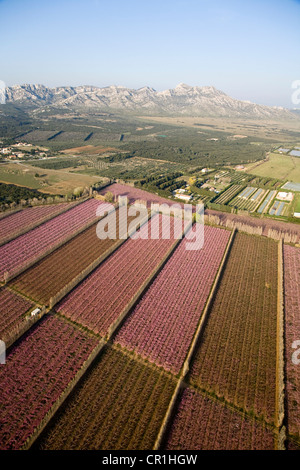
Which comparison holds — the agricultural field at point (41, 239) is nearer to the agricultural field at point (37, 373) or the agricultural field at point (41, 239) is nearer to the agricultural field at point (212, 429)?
the agricultural field at point (37, 373)

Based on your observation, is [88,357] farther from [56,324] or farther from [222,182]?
[222,182]

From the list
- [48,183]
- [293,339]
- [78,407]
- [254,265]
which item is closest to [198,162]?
[48,183]

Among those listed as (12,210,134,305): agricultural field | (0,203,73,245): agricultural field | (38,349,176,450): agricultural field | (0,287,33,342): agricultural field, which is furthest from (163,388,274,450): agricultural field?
(0,203,73,245): agricultural field

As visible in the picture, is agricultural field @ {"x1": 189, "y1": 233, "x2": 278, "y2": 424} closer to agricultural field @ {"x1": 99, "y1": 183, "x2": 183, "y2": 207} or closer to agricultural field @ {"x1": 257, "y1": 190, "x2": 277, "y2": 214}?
agricultural field @ {"x1": 257, "y1": 190, "x2": 277, "y2": 214}

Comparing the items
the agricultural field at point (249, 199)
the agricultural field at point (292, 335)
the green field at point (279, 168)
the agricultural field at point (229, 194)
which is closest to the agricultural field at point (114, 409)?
the agricultural field at point (292, 335)

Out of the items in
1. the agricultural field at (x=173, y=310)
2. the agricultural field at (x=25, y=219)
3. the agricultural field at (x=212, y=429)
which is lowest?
the agricultural field at (x=212, y=429)
